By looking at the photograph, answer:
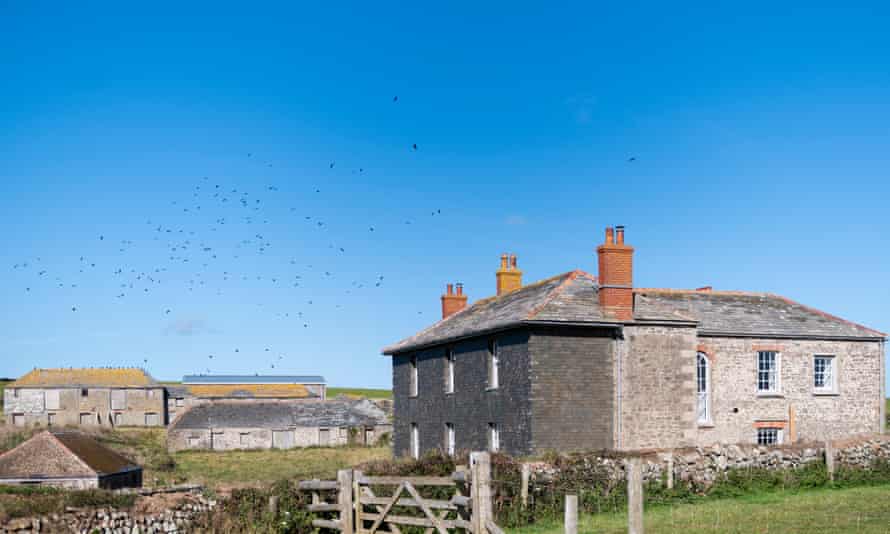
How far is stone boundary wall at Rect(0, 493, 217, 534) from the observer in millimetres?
21359

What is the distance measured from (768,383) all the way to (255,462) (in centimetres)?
3576

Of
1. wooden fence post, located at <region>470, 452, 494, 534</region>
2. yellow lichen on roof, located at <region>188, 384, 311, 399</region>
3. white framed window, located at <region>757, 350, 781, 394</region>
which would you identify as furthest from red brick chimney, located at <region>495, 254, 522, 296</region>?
yellow lichen on roof, located at <region>188, 384, 311, 399</region>

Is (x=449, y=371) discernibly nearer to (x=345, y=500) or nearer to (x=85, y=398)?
(x=345, y=500)

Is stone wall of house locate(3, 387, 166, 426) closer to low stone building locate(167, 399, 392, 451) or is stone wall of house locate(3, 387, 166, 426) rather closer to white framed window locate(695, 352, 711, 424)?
low stone building locate(167, 399, 392, 451)

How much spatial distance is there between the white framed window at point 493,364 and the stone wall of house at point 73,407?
65.1m

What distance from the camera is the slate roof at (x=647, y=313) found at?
31953mm

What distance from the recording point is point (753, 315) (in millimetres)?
38000

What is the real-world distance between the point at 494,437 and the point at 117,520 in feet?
48.7

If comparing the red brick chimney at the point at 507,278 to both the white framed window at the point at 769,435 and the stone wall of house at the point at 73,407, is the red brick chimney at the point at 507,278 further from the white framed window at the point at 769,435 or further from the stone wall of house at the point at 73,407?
the stone wall of house at the point at 73,407

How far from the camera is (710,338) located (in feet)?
A: 117

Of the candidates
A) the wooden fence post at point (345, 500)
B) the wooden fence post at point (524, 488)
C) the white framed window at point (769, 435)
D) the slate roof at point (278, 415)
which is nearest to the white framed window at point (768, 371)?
the white framed window at point (769, 435)

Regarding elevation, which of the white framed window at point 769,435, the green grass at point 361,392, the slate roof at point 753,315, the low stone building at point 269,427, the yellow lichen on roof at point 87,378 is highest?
the slate roof at point 753,315

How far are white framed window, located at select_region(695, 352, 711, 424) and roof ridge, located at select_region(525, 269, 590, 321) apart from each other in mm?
5482

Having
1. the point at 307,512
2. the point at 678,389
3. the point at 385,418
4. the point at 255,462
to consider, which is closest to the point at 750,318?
the point at 678,389
